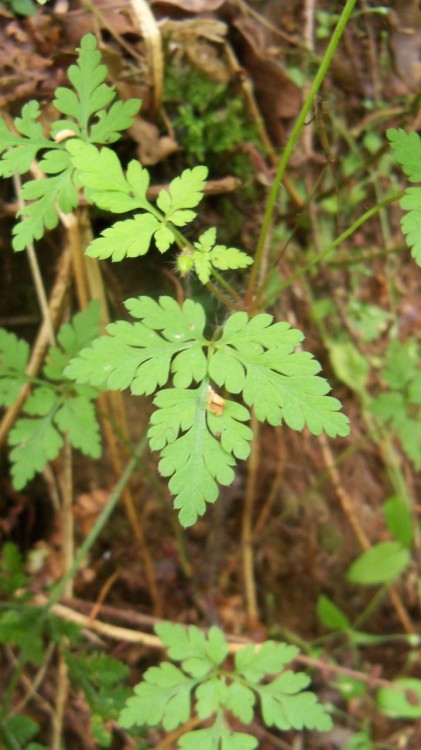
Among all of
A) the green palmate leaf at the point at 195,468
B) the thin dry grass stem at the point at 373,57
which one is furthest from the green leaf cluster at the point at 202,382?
the thin dry grass stem at the point at 373,57

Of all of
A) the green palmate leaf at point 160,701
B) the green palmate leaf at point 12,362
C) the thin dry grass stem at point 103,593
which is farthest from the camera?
the thin dry grass stem at point 103,593

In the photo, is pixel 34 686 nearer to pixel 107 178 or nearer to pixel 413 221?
pixel 107 178

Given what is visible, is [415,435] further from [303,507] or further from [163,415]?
[163,415]

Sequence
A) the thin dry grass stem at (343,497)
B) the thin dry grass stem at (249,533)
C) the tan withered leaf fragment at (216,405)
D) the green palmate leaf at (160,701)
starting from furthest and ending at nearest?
the thin dry grass stem at (343,497) < the thin dry grass stem at (249,533) < the green palmate leaf at (160,701) < the tan withered leaf fragment at (216,405)

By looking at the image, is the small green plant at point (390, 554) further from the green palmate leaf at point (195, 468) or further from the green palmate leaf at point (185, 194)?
the green palmate leaf at point (185, 194)

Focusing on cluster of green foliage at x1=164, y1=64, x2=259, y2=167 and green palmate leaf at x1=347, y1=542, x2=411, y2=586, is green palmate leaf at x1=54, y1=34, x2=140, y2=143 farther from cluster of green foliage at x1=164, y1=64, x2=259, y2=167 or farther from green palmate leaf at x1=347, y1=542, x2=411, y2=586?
green palmate leaf at x1=347, y1=542, x2=411, y2=586

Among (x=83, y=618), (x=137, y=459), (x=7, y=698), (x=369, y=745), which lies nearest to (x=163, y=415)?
(x=137, y=459)

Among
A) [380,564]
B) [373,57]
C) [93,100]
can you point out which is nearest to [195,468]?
[93,100]
